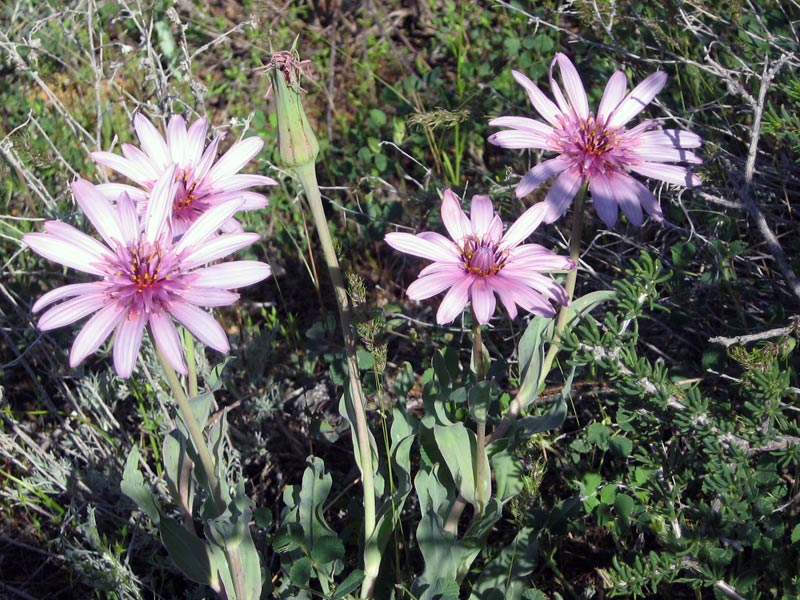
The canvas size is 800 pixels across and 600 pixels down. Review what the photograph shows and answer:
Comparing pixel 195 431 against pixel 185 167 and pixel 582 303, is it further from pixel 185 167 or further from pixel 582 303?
pixel 582 303

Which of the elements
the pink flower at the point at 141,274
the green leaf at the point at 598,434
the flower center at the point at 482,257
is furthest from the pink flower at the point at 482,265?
the green leaf at the point at 598,434

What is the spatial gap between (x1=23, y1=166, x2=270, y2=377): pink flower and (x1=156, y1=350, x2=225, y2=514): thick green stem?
0.03 meters

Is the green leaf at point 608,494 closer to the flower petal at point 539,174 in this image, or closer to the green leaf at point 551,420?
the green leaf at point 551,420

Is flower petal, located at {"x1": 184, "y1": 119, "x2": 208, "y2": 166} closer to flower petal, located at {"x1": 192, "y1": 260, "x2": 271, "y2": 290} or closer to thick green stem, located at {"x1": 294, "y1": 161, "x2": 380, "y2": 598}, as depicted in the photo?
thick green stem, located at {"x1": 294, "y1": 161, "x2": 380, "y2": 598}

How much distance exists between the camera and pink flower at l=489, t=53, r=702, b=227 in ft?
6.94

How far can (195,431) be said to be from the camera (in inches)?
75.7

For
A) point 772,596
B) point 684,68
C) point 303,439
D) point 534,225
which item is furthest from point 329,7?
point 772,596

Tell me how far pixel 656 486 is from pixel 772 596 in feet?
1.58


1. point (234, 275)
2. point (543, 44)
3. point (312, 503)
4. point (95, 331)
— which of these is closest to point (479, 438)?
point (312, 503)

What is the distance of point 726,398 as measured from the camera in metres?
2.67

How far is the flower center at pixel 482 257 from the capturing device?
2113 millimetres

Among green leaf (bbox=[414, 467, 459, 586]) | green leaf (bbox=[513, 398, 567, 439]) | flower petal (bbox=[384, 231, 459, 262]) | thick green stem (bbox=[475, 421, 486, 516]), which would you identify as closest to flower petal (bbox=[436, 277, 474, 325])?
flower petal (bbox=[384, 231, 459, 262])

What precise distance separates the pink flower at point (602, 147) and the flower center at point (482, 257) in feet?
0.56

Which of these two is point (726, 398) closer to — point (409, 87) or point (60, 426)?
point (409, 87)
